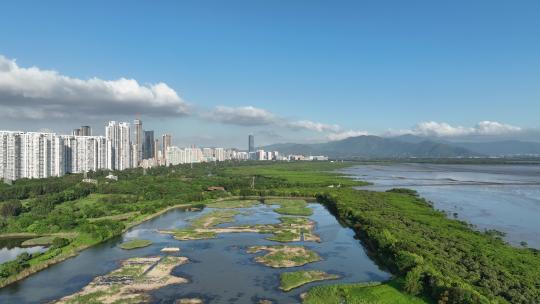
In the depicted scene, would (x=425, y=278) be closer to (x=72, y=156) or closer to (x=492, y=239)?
(x=492, y=239)

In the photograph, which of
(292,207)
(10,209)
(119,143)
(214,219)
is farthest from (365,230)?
(119,143)

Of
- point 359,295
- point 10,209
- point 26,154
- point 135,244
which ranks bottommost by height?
point 359,295

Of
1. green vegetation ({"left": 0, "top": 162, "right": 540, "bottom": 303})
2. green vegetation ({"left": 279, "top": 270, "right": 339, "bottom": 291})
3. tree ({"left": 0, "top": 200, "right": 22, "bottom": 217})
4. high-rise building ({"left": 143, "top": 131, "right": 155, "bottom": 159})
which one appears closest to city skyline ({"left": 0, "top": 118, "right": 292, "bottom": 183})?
high-rise building ({"left": 143, "top": 131, "right": 155, "bottom": 159})

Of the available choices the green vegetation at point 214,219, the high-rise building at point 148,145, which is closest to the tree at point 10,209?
the green vegetation at point 214,219

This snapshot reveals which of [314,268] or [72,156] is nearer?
[314,268]

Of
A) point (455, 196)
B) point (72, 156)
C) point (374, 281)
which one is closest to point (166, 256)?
point (374, 281)

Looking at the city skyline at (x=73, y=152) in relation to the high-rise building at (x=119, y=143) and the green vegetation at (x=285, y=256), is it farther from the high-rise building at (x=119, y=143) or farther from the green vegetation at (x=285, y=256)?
the green vegetation at (x=285, y=256)

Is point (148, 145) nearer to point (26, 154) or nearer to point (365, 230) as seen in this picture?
point (26, 154)
